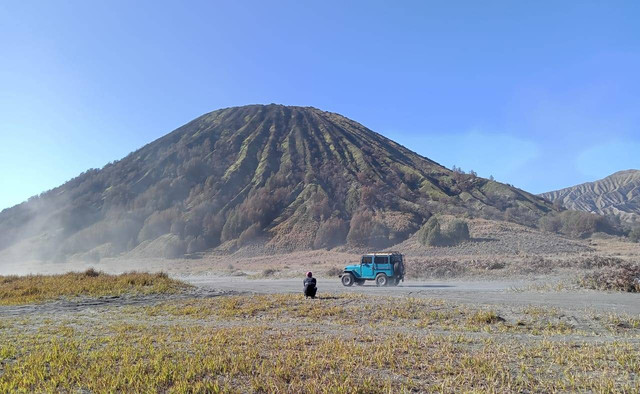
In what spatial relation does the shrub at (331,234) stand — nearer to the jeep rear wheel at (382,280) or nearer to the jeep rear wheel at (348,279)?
the jeep rear wheel at (348,279)

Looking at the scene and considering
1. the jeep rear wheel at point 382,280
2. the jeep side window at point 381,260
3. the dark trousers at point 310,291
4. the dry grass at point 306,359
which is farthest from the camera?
the jeep side window at point 381,260

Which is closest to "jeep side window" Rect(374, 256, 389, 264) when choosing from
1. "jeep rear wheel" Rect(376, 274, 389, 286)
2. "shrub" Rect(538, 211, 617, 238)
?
"jeep rear wheel" Rect(376, 274, 389, 286)

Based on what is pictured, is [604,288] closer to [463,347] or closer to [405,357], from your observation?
[463,347]

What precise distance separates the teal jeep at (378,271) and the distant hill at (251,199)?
36.0m

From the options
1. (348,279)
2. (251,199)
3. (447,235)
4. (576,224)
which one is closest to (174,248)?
(251,199)

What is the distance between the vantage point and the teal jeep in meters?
25.8

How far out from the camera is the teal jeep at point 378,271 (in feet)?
84.8

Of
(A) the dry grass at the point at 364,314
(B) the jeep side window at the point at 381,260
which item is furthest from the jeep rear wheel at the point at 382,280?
(A) the dry grass at the point at 364,314

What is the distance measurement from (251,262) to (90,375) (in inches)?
2141

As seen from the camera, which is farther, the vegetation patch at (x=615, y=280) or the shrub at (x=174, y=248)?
the shrub at (x=174, y=248)

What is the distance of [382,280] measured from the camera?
84.5 ft

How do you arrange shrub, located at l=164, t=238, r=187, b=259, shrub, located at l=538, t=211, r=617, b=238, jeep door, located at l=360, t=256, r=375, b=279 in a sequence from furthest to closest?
1. shrub, located at l=164, t=238, r=187, b=259
2. shrub, located at l=538, t=211, r=617, b=238
3. jeep door, located at l=360, t=256, r=375, b=279

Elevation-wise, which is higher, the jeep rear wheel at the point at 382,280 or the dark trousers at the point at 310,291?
the dark trousers at the point at 310,291

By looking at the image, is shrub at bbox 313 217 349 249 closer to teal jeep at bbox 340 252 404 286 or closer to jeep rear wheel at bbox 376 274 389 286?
teal jeep at bbox 340 252 404 286
